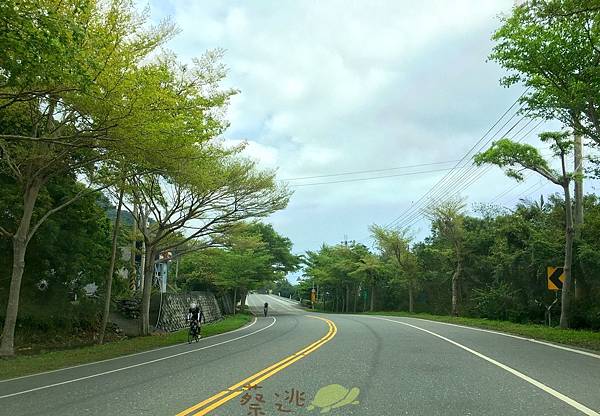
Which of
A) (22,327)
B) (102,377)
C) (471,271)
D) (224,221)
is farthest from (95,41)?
(471,271)

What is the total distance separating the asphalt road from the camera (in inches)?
284

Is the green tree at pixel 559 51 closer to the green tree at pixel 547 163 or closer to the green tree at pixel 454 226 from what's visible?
the green tree at pixel 547 163

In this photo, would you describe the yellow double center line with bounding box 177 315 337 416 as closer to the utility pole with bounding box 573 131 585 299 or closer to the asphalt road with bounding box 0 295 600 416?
the asphalt road with bounding box 0 295 600 416

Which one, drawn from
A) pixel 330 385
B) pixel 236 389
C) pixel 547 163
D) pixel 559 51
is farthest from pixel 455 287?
pixel 236 389

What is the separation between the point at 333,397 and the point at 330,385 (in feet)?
3.32

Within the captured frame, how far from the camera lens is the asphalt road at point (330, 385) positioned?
7.20 meters

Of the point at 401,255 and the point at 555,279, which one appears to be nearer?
the point at 555,279

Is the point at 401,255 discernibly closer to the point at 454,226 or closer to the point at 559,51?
the point at 454,226

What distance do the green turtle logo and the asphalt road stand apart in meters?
0.01

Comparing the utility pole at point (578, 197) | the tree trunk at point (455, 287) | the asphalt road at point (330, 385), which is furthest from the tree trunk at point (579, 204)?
the tree trunk at point (455, 287)

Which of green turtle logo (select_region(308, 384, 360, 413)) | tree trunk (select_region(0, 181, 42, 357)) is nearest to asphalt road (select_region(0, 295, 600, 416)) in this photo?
green turtle logo (select_region(308, 384, 360, 413))

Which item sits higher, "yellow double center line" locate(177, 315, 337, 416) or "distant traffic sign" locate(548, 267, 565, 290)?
"distant traffic sign" locate(548, 267, 565, 290)

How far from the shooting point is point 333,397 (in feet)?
25.8

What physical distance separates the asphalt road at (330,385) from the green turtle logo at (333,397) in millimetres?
15
